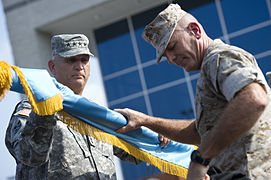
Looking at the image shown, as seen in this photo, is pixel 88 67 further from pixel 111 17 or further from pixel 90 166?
pixel 111 17

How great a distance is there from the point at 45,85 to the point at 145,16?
1241cm

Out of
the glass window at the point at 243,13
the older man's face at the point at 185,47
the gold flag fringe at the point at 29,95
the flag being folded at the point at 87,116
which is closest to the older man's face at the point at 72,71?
the flag being folded at the point at 87,116

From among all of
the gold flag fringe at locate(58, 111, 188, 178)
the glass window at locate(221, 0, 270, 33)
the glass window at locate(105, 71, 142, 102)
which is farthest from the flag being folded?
the glass window at locate(105, 71, 142, 102)

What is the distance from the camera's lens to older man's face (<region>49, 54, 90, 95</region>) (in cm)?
350

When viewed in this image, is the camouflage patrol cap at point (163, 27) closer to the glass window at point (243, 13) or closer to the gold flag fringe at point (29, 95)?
the gold flag fringe at point (29, 95)

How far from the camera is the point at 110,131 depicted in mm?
3102

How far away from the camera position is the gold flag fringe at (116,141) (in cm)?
297

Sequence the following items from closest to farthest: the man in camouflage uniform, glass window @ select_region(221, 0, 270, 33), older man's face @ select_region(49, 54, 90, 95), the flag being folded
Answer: the man in camouflage uniform, the flag being folded, older man's face @ select_region(49, 54, 90, 95), glass window @ select_region(221, 0, 270, 33)

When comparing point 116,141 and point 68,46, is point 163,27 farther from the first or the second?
point 68,46

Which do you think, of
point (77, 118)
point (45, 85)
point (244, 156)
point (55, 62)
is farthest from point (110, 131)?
point (244, 156)

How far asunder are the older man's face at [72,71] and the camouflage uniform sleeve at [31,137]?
21.4 inches

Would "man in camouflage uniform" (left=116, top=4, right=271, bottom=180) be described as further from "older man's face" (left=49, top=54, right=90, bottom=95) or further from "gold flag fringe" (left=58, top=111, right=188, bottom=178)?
"older man's face" (left=49, top=54, right=90, bottom=95)

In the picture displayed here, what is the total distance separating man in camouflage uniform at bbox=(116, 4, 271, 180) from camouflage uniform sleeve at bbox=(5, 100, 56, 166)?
86 cm

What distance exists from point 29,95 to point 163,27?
89 cm
